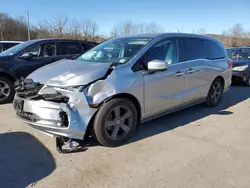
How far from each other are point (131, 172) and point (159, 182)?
1.21ft

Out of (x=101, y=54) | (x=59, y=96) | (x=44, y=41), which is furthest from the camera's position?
(x=44, y=41)

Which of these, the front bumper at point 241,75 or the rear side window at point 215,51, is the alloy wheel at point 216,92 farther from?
the front bumper at point 241,75

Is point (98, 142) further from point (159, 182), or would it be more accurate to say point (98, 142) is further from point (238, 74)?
point (238, 74)

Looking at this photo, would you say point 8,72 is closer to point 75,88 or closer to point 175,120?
point 75,88

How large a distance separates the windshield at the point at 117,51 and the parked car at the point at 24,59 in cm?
202

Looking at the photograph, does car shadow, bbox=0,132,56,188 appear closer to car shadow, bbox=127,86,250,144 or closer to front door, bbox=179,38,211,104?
car shadow, bbox=127,86,250,144

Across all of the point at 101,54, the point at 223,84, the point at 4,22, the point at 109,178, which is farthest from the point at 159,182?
the point at 4,22

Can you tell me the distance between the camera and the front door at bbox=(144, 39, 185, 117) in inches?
152

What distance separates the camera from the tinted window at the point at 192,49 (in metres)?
4.57

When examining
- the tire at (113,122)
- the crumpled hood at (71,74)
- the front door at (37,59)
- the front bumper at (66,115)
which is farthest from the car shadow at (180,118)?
the front door at (37,59)

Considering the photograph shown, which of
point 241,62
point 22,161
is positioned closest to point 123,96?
point 22,161

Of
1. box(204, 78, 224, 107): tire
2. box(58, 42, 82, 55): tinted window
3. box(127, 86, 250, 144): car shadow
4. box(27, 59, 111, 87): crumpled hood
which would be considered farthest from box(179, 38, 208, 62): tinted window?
box(58, 42, 82, 55): tinted window

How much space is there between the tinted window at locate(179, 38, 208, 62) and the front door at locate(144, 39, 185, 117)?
8.4 inches

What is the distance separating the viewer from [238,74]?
336 inches
